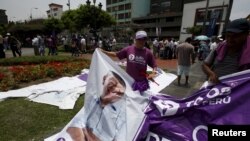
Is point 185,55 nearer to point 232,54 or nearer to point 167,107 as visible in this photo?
point 232,54

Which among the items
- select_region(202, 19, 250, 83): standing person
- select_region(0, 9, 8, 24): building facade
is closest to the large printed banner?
select_region(202, 19, 250, 83): standing person

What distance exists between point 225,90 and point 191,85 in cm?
685

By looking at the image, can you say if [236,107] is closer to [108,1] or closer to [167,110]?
[167,110]

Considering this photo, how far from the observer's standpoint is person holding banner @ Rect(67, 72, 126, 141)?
3.08 meters

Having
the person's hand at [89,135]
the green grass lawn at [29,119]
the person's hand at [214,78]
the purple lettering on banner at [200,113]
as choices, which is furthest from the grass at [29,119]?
the person's hand at [214,78]

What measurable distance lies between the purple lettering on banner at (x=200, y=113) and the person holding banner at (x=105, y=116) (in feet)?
1.16

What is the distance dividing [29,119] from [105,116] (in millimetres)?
2683

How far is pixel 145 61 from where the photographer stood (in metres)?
4.62

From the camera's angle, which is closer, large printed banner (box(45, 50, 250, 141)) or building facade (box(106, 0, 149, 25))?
large printed banner (box(45, 50, 250, 141))

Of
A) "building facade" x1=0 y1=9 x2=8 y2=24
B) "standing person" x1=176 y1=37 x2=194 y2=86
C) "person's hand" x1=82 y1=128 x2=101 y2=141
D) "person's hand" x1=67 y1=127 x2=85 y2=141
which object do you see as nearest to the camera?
"person's hand" x1=82 y1=128 x2=101 y2=141

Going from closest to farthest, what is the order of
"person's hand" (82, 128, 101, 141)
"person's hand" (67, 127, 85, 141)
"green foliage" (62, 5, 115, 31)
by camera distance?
"person's hand" (82, 128, 101, 141) → "person's hand" (67, 127, 85, 141) → "green foliage" (62, 5, 115, 31)

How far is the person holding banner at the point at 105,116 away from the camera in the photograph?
3084mm

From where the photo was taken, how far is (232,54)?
10.5 ft

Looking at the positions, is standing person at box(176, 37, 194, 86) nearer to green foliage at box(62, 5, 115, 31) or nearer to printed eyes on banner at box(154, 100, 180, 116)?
printed eyes on banner at box(154, 100, 180, 116)
